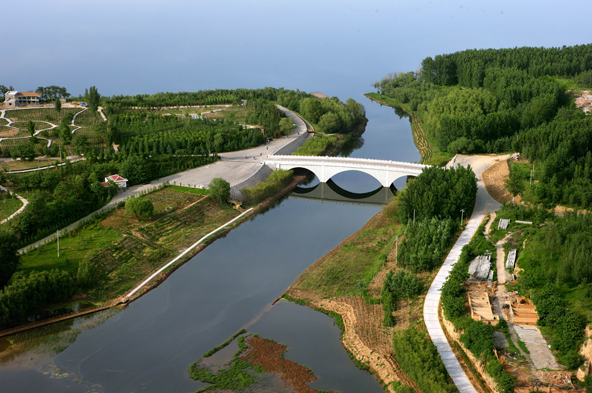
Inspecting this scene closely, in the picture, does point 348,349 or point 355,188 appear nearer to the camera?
point 348,349

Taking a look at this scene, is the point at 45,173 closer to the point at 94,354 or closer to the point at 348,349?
the point at 94,354

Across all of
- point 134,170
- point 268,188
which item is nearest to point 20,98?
point 134,170

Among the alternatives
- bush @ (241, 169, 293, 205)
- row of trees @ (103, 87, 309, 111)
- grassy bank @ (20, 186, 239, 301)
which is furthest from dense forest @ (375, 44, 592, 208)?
grassy bank @ (20, 186, 239, 301)

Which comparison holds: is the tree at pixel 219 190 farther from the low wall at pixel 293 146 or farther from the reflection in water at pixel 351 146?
the reflection in water at pixel 351 146

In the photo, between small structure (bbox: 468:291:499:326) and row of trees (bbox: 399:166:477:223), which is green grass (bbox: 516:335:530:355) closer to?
small structure (bbox: 468:291:499:326)

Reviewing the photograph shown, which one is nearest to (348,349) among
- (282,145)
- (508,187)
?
(508,187)

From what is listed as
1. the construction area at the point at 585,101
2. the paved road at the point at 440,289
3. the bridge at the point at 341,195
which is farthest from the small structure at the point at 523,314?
the construction area at the point at 585,101
